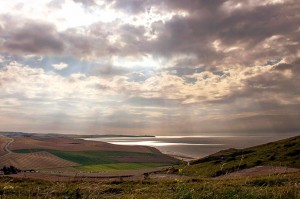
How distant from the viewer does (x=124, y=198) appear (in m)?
9.48

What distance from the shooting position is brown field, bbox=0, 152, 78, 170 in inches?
5581

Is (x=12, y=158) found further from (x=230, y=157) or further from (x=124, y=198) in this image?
(x=124, y=198)

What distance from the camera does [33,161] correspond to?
499ft

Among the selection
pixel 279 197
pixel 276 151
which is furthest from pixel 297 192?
pixel 276 151

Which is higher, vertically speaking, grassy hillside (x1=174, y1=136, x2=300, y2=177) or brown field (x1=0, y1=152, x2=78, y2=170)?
grassy hillside (x1=174, y1=136, x2=300, y2=177)

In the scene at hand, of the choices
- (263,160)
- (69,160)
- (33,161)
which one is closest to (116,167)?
(69,160)

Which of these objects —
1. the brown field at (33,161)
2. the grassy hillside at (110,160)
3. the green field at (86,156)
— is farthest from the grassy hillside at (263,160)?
the green field at (86,156)

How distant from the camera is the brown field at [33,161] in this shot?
465 feet

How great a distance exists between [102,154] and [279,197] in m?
191

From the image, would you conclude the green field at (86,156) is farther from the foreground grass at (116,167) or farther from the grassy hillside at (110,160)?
the foreground grass at (116,167)

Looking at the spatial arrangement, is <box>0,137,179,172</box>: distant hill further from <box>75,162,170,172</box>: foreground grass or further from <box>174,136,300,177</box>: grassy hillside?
<box>174,136,300,177</box>: grassy hillside

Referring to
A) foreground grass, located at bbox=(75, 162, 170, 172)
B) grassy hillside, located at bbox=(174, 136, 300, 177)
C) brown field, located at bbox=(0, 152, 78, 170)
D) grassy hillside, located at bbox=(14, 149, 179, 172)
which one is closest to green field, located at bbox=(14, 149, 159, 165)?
grassy hillside, located at bbox=(14, 149, 179, 172)

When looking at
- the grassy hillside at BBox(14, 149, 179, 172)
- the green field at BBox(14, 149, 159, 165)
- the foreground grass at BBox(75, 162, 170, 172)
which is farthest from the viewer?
the green field at BBox(14, 149, 159, 165)

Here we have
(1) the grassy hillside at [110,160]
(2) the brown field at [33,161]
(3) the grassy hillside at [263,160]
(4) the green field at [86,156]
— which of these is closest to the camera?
(3) the grassy hillside at [263,160]
